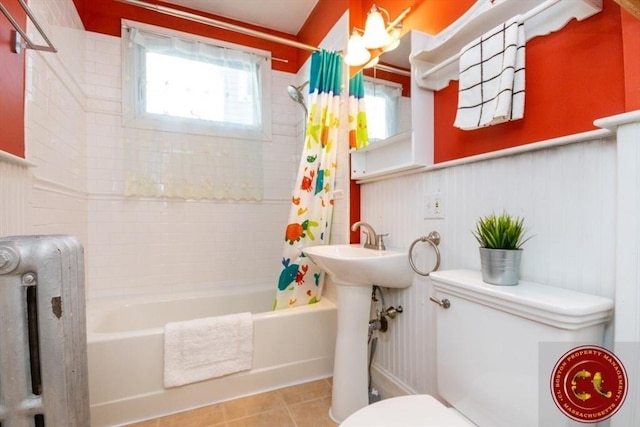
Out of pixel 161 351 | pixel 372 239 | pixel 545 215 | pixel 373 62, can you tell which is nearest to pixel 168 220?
pixel 161 351

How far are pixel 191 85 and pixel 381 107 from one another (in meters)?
1.45

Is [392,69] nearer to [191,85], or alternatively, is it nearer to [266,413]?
[191,85]

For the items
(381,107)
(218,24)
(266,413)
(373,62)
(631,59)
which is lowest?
(266,413)

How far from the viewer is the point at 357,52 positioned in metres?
1.59

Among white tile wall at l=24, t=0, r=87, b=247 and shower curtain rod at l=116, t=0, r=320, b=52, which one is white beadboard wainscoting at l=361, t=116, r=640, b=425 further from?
white tile wall at l=24, t=0, r=87, b=247

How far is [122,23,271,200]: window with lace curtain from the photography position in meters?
2.00

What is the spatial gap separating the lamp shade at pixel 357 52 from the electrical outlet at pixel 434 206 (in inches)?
33.9

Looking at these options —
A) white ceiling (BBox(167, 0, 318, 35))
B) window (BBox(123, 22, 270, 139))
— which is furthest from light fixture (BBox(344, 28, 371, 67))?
window (BBox(123, 22, 270, 139))

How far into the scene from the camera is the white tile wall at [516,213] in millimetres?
763

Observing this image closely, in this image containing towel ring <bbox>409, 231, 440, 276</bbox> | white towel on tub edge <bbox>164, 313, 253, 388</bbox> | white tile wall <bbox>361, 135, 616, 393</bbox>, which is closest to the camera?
A: white tile wall <bbox>361, 135, 616, 393</bbox>

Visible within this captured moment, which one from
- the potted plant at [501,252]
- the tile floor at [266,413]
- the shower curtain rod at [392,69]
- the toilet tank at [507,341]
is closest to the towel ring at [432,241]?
the toilet tank at [507,341]

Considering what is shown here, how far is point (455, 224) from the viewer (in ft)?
3.84

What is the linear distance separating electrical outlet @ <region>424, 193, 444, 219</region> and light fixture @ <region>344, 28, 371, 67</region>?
33.9 inches

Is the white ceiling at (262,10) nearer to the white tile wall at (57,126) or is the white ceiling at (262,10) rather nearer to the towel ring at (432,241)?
the white tile wall at (57,126)
